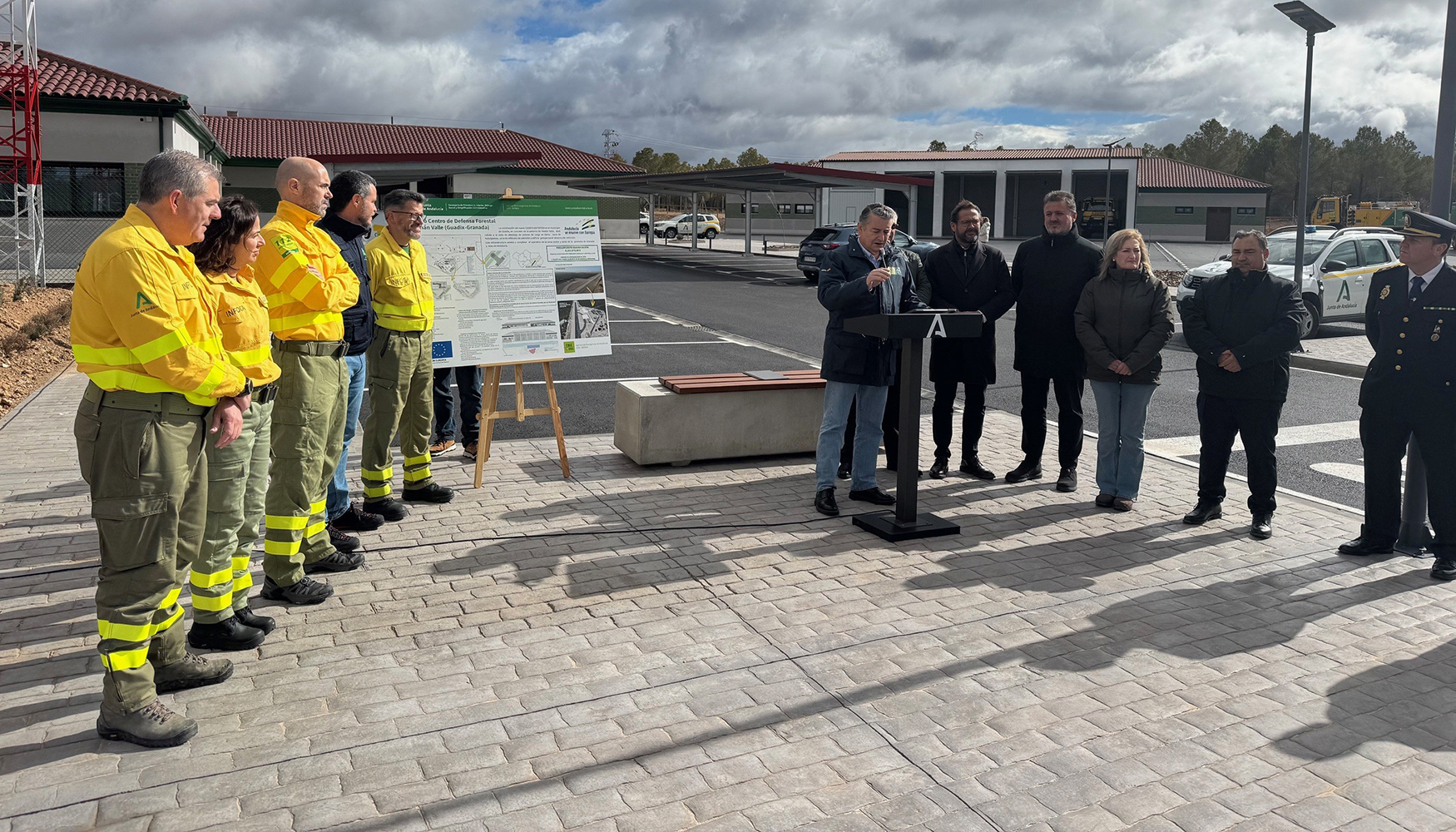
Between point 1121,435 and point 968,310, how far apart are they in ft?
4.65

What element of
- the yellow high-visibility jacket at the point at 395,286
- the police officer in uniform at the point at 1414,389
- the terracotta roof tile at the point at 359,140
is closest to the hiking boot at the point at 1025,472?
the police officer in uniform at the point at 1414,389

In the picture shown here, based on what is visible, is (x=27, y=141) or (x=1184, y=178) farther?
(x=1184, y=178)

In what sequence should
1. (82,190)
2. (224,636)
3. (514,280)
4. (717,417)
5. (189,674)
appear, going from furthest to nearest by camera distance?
(82,190) < (717,417) < (514,280) < (224,636) < (189,674)

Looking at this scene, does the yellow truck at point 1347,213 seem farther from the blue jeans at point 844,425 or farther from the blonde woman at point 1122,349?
the blue jeans at point 844,425

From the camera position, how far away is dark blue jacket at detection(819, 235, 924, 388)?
21.4 feet

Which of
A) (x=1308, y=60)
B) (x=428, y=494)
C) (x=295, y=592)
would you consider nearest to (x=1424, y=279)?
(x=428, y=494)

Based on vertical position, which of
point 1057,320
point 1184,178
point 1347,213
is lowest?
point 1057,320

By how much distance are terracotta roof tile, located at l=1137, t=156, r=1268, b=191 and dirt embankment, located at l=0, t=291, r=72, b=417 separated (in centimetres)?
6542

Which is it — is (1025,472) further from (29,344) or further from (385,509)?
(29,344)

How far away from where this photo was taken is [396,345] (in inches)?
243

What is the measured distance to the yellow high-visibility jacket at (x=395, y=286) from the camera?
20.3 ft

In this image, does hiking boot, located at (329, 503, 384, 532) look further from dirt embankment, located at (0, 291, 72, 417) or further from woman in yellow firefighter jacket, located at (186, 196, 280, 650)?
dirt embankment, located at (0, 291, 72, 417)

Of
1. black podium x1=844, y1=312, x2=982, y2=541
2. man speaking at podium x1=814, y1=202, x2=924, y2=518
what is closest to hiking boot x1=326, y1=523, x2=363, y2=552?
man speaking at podium x1=814, y1=202, x2=924, y2=518

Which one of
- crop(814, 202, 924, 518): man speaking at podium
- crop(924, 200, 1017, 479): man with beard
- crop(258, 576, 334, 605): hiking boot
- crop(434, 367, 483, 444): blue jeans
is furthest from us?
crop(434, 367, 483, 444): blue jeans
